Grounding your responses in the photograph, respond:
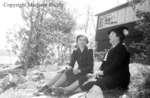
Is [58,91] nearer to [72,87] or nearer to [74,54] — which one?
[72,87]

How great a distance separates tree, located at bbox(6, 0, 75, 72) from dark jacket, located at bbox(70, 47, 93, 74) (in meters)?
3.82

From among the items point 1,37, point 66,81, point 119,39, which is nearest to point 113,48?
point 119,39

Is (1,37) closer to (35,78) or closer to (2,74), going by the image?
(2,74)

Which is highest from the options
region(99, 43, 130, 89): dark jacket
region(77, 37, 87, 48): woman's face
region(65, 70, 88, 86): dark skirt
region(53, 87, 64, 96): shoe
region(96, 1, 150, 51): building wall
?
region(96, 1, 150, 51): building wall

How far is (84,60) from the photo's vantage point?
3824 mm

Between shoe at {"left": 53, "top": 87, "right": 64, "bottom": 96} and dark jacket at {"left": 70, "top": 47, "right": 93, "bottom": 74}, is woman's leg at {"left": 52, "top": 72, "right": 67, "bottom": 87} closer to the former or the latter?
shoe at {"left": 53, "top": 87, "right": 64, "bottom": 96}

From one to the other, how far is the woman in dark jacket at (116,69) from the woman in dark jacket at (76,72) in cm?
39

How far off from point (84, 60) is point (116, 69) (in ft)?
2.63

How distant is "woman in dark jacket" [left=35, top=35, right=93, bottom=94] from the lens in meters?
3.58

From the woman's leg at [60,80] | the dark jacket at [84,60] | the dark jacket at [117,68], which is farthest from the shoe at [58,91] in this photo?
the dark jacket at [117,68]

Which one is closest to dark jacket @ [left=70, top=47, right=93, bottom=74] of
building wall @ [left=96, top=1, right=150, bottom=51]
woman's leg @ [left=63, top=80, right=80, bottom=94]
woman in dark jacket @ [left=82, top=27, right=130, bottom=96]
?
woman's leg @ [left=63, top=80, right=80, bottom=94]

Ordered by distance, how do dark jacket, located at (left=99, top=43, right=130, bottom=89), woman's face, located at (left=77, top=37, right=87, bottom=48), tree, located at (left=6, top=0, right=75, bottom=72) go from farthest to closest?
tree, located at (left=6, top=0, right=75, bottom=72)
woman's face, located at (left=77, top=37, right=87, bottom=48)
dark jacket, located at (left=99, top=43, right=130, bottom=89)

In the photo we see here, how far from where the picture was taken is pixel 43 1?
22.0 ft

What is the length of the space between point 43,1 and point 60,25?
9.27 ft
